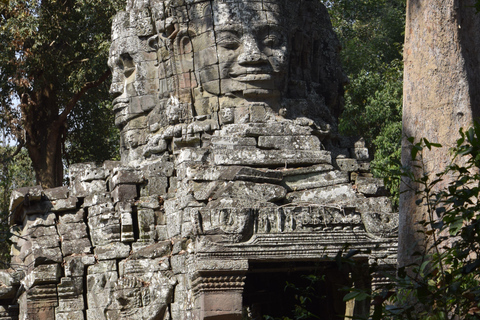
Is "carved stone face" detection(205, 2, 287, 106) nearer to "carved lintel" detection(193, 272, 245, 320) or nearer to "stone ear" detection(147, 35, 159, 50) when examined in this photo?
"stone ear" detection(147, 35, 159, 50)

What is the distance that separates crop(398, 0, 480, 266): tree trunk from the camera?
23.3 feet

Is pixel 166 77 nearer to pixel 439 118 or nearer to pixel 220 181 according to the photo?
pixel 220 181

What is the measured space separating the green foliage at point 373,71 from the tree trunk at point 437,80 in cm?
1135

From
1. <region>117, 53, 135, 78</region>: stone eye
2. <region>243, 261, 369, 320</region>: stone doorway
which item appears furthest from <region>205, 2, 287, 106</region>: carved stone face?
<region>243, 261, 369, 320</region>: stone doorway

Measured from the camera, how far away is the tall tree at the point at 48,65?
20328 mm

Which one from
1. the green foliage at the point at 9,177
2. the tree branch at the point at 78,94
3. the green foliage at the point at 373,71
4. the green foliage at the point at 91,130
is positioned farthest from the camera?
the green foliage at the point at 91,130

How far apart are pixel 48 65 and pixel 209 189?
10.3 m

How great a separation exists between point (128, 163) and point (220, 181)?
9.78ft

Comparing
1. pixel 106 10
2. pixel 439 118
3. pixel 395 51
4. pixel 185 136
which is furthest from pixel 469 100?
pixel 395 51

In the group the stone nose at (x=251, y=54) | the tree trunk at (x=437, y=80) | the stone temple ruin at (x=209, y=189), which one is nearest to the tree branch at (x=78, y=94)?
the stone temple ruin at (x=209, y=189)

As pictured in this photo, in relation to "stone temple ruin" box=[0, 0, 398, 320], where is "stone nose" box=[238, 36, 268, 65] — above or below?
above

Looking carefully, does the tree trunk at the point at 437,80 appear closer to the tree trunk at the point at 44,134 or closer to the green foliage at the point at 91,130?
the tree trunk at the point at 44,134

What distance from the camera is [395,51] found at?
26516mm

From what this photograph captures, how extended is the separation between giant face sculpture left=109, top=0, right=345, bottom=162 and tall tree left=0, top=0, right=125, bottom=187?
19.4 feet
